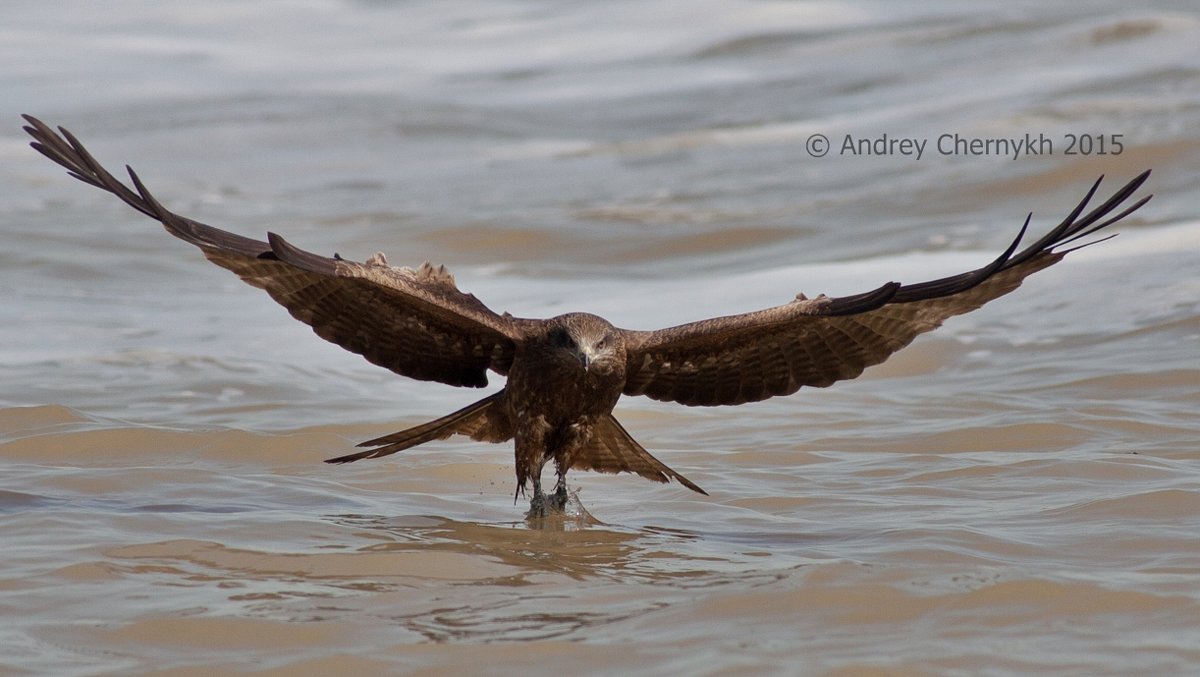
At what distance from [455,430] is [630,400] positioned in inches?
112

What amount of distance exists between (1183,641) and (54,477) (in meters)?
4.94

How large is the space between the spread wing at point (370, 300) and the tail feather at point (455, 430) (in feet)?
0.64

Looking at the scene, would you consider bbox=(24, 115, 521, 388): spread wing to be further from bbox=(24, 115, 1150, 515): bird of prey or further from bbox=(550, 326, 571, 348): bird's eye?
bbox=(550, 326, 571, 348): bird's eye

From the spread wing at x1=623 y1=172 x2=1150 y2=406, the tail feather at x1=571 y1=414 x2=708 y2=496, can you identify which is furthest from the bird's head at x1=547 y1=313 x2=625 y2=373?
the tail feather at x1=571 y1=414 x2=708 y2=496

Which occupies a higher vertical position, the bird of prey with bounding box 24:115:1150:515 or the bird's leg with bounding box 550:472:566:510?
the bird of prey with bounding box 24:115:1150:515

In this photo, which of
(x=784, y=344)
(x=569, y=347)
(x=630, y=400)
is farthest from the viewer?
(x=630, y=400)

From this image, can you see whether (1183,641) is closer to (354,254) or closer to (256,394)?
(256,394)

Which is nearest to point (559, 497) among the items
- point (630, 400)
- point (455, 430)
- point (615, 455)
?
point (615, 455)

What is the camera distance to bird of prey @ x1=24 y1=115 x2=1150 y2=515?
6.54 metres

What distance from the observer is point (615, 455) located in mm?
7043

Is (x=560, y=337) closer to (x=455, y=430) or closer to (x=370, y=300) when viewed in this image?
(x=455, y=430)

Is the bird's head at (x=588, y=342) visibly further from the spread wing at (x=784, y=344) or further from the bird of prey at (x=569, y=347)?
the spread wing at (x=784, y=344)

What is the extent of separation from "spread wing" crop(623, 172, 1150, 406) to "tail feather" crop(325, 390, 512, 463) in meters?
0.61

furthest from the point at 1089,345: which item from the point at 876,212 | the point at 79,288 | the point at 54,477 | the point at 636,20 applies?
the point at 636,20
